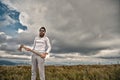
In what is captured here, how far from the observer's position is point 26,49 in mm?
6738

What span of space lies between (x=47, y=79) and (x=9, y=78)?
1359mm

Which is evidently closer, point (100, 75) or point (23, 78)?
point (23, 78)

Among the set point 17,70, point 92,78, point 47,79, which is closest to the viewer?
point 47,79

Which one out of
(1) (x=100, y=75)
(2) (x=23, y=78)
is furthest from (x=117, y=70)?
(2) (x=23, y=78)

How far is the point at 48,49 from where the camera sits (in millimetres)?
6730

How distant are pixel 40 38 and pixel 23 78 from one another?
282 centimetres

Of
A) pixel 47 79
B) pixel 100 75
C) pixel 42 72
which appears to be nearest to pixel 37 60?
pixel 42 72

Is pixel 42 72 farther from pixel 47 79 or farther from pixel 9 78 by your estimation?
pixel 9 78

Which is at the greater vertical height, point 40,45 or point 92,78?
point 40,45

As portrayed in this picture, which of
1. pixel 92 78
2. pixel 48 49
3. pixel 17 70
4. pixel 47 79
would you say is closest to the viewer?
pixel 48 49

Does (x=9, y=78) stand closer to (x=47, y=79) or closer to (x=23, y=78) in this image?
(x=23, y=78)

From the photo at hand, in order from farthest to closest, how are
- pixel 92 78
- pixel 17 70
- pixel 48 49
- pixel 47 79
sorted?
pixel 17 70, pixel 92 78, pixel 47 79, pixel 48 49

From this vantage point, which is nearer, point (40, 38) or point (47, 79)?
point (40, 38)

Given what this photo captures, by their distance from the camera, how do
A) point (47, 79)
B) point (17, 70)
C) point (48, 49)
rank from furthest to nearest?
point (17, 70), point (47, 79), point (48, 49)
